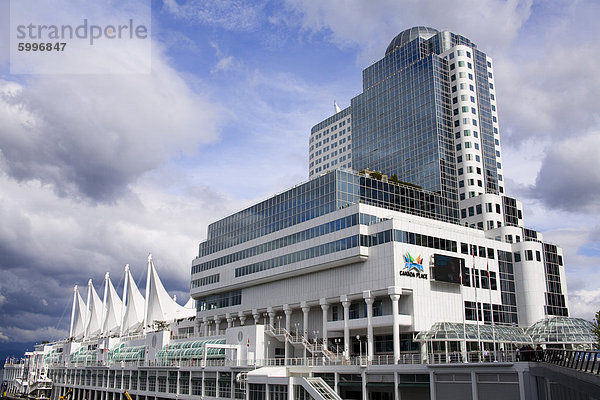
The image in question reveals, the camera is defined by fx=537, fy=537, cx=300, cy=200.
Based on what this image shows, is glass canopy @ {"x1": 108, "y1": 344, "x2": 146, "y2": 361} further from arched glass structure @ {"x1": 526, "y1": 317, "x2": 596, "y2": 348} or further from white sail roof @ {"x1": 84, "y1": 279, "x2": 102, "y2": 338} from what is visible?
arched glass structure @ {"x1": 526, "y1": 317, "x2": 596, "y2": 348}

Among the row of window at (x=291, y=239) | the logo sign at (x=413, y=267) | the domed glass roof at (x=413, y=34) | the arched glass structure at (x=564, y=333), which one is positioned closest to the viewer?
the arched glass structure at (x=564, y=333)

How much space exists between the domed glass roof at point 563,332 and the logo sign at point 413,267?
16.9m

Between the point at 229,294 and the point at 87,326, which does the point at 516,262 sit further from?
the point at 87,326

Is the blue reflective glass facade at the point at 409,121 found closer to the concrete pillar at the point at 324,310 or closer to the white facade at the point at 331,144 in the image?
the white facade at the point at 331,144

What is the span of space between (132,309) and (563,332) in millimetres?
112711

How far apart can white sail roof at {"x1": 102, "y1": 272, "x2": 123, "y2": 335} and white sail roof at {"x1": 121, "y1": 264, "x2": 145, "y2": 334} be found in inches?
557

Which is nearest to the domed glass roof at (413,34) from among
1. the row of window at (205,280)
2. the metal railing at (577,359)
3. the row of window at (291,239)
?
the row of window at (291,239)

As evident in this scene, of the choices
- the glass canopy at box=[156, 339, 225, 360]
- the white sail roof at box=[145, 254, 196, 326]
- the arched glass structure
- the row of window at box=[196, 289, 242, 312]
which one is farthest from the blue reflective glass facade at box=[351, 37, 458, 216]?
the white sail roof at box=[145, 254, 196, 326]

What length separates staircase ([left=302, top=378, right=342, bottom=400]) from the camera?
5991cm

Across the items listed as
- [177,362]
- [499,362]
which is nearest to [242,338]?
[177,362]

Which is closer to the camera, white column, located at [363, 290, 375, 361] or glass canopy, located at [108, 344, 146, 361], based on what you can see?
white column, located at [363, 290, 375, 361]

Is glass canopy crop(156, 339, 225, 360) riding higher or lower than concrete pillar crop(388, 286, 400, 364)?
lower

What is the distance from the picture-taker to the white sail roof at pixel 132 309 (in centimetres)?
14575

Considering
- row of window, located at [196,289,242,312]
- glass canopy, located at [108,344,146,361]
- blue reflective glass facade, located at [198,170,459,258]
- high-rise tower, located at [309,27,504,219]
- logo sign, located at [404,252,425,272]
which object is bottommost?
glass canopy, located at [108,344,146,361]
